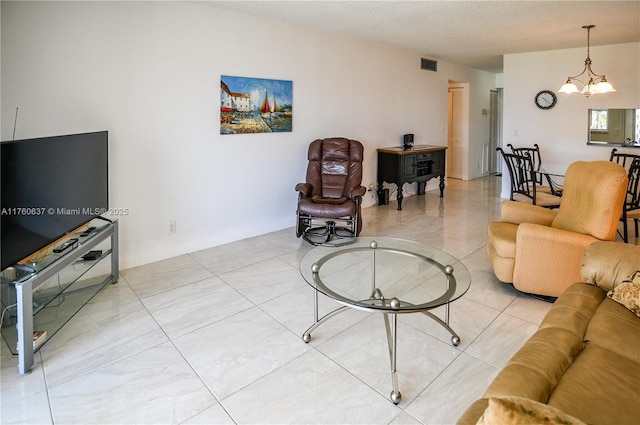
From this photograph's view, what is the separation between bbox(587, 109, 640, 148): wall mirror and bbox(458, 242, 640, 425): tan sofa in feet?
15.1

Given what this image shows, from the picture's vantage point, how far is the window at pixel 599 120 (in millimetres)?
5734

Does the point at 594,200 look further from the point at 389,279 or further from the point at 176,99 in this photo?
the point at 176,99

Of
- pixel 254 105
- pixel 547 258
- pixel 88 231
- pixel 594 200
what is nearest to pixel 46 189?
pixel 88 231

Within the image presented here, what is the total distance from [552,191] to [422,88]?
291cm

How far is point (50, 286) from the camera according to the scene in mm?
2885

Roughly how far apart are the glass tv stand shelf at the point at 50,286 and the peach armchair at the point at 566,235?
3130 millimetres

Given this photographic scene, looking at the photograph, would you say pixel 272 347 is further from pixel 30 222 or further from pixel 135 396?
pixel 30 222

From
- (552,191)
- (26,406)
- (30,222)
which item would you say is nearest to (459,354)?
(26,406)

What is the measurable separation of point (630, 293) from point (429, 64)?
18.9ft

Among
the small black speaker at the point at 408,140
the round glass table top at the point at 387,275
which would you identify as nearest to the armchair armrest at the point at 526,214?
the round glass table top at the point at 387,275

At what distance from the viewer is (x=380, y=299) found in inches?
90.0

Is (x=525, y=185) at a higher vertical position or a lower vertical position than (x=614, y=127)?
lower

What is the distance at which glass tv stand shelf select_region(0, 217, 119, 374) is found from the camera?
2.11m

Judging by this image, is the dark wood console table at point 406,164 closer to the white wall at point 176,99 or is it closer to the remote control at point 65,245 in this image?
the white wall at point 176,99
